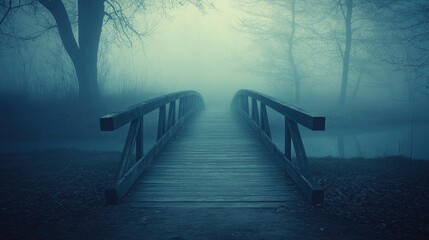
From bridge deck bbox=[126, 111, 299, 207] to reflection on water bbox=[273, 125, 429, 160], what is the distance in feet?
21.1

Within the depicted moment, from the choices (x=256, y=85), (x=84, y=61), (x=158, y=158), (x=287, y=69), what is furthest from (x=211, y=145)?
(x=256, y=85)

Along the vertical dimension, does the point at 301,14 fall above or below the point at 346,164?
above

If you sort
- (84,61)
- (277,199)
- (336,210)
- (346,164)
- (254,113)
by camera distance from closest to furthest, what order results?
1. (336,210)
2. (277,199)
3. (346,164)
4. (254,113)
5. (84,61)

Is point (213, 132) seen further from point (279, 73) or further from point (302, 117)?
point (279, 73)

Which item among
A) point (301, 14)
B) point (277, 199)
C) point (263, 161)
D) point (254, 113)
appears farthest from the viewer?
point (301, 14)

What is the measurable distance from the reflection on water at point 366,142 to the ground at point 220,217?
7.91 metres

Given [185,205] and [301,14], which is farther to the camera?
[301,14]

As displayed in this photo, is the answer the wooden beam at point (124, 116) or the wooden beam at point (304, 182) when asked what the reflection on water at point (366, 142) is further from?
the wooden beam at point (124, 116)

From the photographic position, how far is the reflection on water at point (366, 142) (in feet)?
41.2

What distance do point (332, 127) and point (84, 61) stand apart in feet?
39.9

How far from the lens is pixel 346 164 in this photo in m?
7.35

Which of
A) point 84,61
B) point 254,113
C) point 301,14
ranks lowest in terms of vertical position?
point 254,113

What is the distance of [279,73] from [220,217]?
1928 centimetres

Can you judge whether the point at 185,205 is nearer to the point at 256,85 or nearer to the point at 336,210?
the point at 336,210
